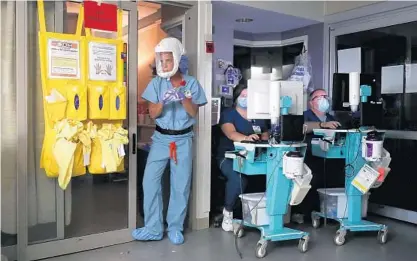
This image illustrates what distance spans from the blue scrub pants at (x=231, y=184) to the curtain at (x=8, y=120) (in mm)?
1811

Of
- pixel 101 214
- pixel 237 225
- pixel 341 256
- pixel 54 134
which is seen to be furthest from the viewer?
pixel 237 225

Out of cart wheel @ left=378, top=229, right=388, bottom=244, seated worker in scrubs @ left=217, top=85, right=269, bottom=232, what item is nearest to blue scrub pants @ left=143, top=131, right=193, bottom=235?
seated worker in scrubs @ left=217, top=85, right=269, bottom=232

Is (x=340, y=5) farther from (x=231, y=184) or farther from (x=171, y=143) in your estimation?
(x=171, y=143)

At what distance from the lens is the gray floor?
3.18 metres

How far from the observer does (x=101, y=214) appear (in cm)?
344

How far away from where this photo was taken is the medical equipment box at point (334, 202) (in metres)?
3.77

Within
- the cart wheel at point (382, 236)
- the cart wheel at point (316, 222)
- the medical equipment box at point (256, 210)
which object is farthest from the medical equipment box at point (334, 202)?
the medical equipment box at point (256, 210)

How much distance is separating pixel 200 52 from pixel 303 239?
189 centimetres

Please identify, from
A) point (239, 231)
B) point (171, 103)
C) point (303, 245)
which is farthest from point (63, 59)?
point (303, 245)

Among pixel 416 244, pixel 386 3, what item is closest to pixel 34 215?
pixel 416 244

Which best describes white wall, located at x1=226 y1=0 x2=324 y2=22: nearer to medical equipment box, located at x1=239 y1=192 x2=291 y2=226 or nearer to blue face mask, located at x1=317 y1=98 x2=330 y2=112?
blue face mask, located at x1=317 y1=98 x2=330 y2=112

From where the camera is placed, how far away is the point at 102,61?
327 centimetres

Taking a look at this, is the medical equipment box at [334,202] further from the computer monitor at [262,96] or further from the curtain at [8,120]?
the curtain at [8,120]

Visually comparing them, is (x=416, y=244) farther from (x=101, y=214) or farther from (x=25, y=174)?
(x=25, y=174)
